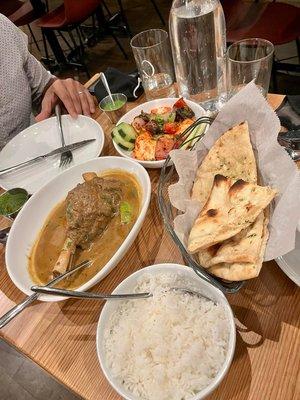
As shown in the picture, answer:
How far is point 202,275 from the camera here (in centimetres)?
93

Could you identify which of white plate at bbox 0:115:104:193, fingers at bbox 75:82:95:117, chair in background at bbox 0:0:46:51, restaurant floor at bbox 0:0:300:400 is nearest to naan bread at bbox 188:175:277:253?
white plate at bbox 0:115:104:193

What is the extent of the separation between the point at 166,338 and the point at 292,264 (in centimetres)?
40

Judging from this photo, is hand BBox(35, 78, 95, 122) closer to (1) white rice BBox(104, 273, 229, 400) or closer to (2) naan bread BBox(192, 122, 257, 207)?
(2) naan bread BBox(192, 122, 257, 207)

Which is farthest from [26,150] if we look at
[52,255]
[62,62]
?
[62,62]

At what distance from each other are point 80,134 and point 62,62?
161 inches

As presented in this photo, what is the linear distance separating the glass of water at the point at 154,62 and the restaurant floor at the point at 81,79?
180 cm

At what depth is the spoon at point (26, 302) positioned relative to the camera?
3.45 feet

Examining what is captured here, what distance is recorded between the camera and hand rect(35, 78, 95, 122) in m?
1.95

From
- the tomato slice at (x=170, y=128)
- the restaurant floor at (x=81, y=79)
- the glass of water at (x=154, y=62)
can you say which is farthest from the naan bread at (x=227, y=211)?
the restaurant floor at (x=81, y=79)

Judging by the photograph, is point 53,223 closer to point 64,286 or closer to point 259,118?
point 64,286

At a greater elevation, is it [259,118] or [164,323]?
[259,118]

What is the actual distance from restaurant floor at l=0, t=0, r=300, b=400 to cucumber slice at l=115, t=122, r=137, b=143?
1.54m

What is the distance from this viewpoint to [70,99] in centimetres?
196

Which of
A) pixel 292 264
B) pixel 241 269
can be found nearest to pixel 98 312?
pixel 241 269
